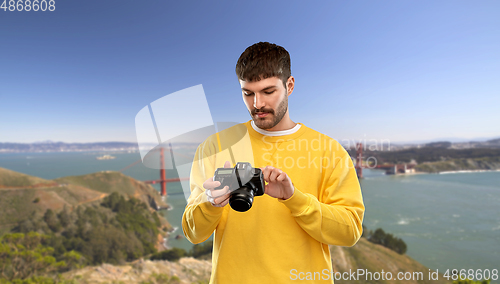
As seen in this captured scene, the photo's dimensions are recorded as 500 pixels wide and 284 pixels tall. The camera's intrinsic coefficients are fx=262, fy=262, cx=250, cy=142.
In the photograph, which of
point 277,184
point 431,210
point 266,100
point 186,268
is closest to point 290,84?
point 266,100

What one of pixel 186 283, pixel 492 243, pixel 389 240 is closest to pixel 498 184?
pixel 492 243

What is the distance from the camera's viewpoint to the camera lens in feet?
2.87

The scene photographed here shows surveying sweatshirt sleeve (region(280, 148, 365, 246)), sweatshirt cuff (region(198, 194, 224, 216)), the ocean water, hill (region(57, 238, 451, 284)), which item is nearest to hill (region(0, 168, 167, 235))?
the ocean water

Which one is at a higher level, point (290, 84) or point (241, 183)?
point (290, 84)

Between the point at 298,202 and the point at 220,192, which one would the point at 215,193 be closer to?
the point at 220,192

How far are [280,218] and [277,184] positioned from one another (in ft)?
0.77

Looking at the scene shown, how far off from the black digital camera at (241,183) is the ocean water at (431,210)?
98.1 ft

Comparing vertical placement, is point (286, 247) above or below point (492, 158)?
above

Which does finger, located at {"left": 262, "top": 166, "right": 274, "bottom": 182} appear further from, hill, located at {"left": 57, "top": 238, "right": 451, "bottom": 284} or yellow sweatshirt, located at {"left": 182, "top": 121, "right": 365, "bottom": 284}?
hill, located at {"left": 57, "top": 238, "right": 451, "bottom": 284}

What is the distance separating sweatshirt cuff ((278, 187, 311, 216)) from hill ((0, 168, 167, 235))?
118 ft

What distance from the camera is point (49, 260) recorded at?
1756 cm

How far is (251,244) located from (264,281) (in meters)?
0.16

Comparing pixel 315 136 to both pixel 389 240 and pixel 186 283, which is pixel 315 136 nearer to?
pixel 186 283

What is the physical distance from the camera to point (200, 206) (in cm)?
104
